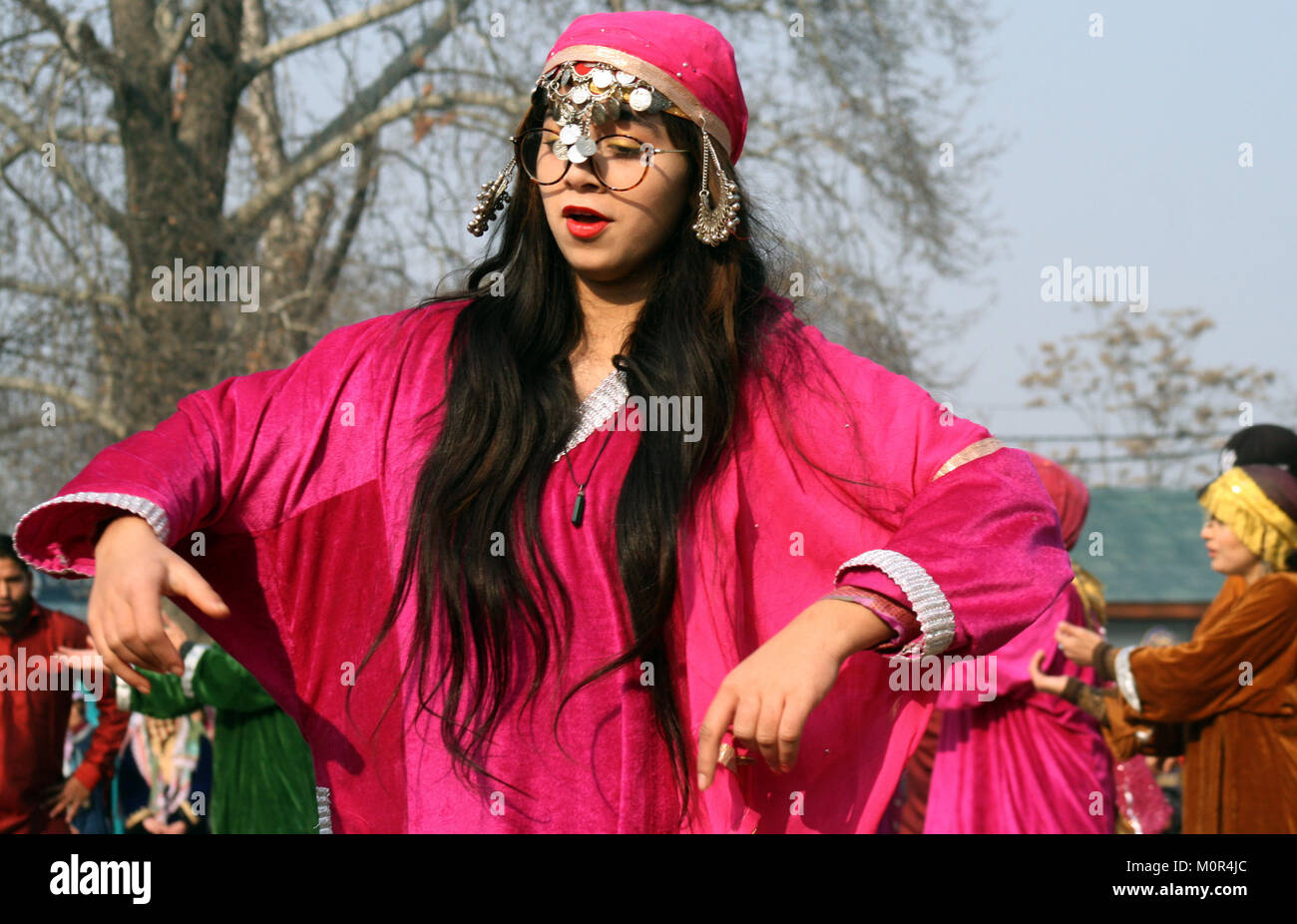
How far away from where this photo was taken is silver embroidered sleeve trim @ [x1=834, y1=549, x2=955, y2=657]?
1918 mm

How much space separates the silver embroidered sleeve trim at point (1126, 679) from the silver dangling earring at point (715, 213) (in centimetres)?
370

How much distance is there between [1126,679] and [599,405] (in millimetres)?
3814

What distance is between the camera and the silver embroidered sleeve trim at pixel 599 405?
2334mm

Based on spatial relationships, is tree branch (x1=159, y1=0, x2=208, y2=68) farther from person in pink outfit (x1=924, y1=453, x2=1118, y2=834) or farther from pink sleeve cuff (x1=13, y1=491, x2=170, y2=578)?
pink sleeve cuff (x1=13, y1=491, x2=170, y2=578)

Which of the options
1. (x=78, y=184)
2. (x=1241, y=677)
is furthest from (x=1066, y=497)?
(x=78, y=184)

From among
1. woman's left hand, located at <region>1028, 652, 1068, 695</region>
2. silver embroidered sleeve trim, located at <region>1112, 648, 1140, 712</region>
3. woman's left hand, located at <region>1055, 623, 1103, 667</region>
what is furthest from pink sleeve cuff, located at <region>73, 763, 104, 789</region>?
silver embroidered sleeve trim, located at <region>1112, 648, 1140, 712</region>

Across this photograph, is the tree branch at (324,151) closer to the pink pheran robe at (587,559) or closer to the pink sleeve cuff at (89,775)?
the pink sleeve cuff at (89,775)

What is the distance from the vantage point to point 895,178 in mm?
10500

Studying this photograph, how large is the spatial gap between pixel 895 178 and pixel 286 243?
387 centimetres

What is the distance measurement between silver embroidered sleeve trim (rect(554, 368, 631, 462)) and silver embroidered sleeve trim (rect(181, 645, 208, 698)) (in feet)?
14.3

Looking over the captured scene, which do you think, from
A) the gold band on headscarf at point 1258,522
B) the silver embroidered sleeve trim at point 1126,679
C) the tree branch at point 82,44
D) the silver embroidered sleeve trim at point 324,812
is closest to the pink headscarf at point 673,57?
the silver embroidered sleeve trim at point 324,812

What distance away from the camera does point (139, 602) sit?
70.6 inches

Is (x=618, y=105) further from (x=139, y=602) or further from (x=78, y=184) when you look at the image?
(x=78, y=184)

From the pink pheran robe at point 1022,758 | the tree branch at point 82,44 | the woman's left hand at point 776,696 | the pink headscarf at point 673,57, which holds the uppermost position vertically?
the tree branch at point 82,44
